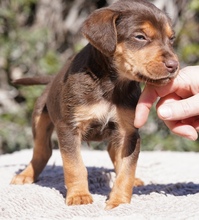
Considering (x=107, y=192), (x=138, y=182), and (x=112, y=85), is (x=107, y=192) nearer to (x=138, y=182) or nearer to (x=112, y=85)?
(x=138, y=182)

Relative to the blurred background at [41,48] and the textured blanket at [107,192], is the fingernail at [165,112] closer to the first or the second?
the textured blanket at [107,192]

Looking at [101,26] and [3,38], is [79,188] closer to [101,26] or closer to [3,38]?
[101,26]

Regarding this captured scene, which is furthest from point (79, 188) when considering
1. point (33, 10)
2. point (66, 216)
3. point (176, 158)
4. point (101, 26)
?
point (33, 10)

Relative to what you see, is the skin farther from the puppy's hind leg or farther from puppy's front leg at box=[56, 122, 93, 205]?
the puppy's hind leg

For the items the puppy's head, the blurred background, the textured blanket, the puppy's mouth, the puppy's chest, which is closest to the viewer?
the textured blanket

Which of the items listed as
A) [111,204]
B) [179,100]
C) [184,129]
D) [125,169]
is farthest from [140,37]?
[111,204]

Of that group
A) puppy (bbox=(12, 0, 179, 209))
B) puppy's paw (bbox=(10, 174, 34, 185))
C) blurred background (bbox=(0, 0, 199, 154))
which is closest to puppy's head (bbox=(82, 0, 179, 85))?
puppy (bbox=(12, 0, 179, 209))

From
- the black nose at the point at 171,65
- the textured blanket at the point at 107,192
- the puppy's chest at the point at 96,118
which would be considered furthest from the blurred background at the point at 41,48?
the black nose at the point at 171,65
